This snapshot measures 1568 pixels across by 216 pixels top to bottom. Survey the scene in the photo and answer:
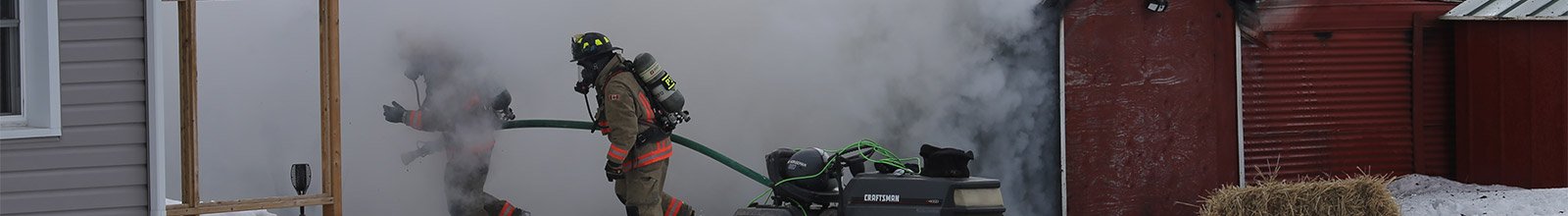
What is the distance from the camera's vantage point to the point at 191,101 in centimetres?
758

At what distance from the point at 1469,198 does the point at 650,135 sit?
14.9 ft

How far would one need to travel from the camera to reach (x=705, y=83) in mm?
10141

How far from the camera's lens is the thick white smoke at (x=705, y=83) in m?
9.71

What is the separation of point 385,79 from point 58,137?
2916 mm

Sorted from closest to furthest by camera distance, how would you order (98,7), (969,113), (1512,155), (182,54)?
1. (98,7)
2. (182,54)
3. (969,113)
4. (1512,155)

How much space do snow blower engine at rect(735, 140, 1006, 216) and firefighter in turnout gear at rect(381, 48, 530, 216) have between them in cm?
148

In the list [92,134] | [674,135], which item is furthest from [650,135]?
[92,134]

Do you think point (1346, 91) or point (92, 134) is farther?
point (1346, 91)

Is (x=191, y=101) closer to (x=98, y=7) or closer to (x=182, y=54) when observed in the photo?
(x=182, y=54)

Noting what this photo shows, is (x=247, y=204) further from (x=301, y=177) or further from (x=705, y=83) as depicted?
(x=705, y=83)

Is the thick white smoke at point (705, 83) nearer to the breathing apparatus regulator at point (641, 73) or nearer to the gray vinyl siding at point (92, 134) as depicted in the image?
the breathing apparatus regulator at point (641, 73)

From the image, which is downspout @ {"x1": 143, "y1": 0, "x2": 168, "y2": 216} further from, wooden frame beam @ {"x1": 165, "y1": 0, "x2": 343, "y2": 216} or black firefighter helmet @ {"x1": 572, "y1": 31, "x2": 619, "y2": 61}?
black firefighter helmet @ {"x1": 572, "y1": 31, "x2": 619, "y2": 61}

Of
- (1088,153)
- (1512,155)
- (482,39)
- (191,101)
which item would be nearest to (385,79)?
(482,39)

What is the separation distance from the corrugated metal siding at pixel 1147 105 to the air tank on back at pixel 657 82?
2.38 metres
